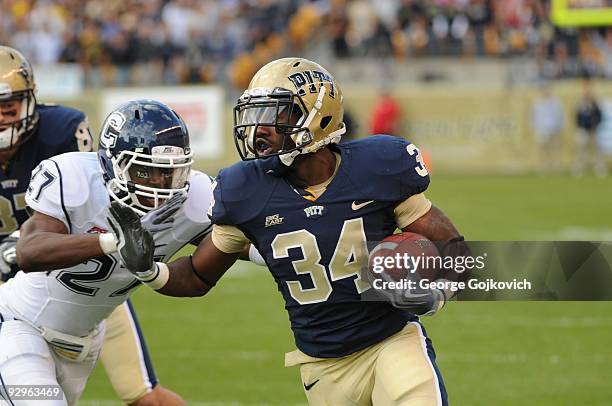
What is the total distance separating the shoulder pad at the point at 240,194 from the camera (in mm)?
3855

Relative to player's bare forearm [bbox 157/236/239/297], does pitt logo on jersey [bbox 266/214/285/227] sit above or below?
above

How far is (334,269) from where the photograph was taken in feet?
12.6

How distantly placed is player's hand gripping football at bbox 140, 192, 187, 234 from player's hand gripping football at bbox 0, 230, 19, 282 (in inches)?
41.0

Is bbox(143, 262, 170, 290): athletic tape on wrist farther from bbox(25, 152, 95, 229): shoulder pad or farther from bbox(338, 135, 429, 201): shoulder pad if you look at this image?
bbox(338, 135, 429, 201): shoulder pad

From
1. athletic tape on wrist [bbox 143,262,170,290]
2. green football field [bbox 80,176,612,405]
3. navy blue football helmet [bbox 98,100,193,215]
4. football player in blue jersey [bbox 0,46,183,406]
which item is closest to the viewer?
athletic tape on wrist [bbox 143,262,170,290]

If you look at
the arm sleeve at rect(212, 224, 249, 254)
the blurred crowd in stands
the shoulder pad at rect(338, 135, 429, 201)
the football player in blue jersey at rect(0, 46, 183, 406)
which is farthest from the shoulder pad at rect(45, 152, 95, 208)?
the blurred crowd in stands

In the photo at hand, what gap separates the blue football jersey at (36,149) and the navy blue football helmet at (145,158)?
48.7 inches

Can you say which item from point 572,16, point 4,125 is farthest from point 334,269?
point 572,16

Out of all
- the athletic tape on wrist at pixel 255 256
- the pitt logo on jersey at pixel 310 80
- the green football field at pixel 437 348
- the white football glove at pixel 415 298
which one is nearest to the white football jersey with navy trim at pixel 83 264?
the athletic tape on wrist at pixel 255 256

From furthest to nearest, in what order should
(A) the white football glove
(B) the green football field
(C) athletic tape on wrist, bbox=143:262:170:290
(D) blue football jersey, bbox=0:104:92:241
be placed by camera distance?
(B) the green football field < (D) blue football jersey, bbox=0:104:92:241 < (C) athletic tape on wrist, bbox=143:262:170:290 < (A) the white football glove

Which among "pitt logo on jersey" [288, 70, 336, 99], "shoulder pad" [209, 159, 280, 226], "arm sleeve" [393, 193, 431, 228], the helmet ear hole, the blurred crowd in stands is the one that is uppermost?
"pitt logo on jersey" [288, 70, 336, 99]

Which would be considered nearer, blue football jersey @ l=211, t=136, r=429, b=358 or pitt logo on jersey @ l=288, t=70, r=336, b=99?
blue football jersey @ l=211, t=136, r=429, b=358

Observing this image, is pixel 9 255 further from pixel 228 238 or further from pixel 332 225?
pixel 332 225

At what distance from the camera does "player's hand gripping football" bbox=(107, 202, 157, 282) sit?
3.74m
